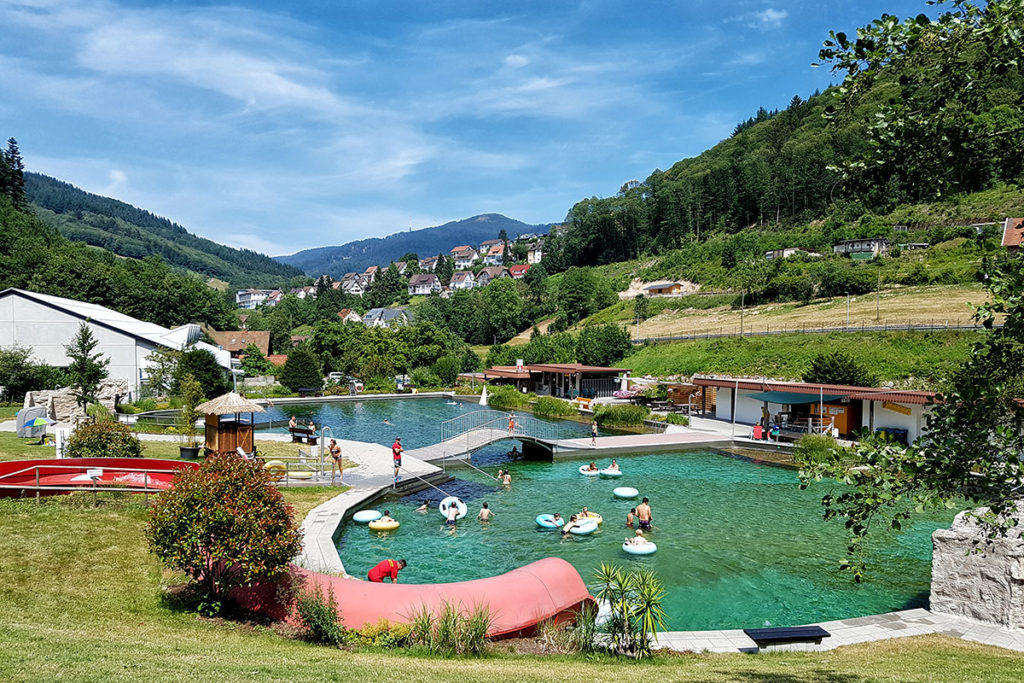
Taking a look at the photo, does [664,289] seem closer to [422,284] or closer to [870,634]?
[870,634]

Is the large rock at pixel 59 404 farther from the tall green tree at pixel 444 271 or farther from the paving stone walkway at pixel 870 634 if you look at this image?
the tall green tree at pixel 444 271

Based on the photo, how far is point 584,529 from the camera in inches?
744

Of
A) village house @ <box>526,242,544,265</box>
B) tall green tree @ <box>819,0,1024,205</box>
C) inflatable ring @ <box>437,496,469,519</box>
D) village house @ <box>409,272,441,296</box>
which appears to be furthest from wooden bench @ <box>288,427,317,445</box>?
village house @ <box>526,242,544,265</box>

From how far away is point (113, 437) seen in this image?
66.9 feet

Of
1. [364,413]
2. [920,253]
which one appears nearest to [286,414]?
[364,413]

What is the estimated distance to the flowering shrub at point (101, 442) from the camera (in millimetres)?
19859

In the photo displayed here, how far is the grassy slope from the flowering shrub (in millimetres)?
38386

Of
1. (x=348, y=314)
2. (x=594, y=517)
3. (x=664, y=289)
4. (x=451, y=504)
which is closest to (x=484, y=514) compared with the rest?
(x=451, y=504)

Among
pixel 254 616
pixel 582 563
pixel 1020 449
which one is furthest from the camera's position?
pixel 582 563

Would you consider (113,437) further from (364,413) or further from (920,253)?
(920,253)

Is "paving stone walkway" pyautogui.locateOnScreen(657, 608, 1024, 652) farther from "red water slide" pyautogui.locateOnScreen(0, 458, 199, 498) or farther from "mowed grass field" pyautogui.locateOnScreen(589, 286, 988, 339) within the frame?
"mowed grass field" pyautogui.locateOnScreen(589, 286, 988, 339)

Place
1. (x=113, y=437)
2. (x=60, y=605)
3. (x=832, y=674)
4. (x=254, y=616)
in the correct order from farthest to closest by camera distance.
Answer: (x=113, y=437)
(x=254, y=616)
(x=60, y=605)
(x=832, y=674)

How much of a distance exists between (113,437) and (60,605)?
39.7ft

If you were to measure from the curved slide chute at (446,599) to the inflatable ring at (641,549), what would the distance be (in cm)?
609
